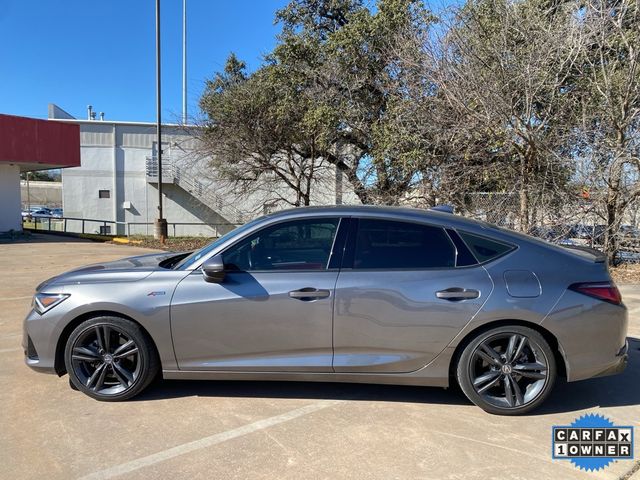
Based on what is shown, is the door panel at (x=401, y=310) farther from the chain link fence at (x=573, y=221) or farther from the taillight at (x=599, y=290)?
the chain link fence at (x=573, y=221)

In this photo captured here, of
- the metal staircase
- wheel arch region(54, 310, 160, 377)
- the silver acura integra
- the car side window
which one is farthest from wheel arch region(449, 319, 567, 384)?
the metal staircase

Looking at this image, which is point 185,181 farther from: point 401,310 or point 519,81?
point 401,310

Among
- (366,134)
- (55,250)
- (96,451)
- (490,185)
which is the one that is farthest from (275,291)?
(55,250)

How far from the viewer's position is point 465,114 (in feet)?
36.5

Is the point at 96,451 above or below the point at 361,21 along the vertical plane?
below

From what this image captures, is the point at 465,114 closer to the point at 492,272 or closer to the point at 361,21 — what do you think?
the point at 361,21

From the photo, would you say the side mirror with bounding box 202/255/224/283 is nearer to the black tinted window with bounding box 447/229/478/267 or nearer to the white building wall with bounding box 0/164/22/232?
the black tinted window with bounding box 447/229/478/267

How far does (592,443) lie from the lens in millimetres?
3225

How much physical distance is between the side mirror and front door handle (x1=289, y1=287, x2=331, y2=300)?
1.85ft

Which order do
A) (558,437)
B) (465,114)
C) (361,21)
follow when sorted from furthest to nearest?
1. (361,21)
2. (465,114)
3. (558,437)

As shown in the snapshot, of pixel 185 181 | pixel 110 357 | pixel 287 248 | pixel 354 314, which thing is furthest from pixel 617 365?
pixel 185 181

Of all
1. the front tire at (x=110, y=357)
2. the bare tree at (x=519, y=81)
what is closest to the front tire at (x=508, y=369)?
the front tire at (x=110, y=357)

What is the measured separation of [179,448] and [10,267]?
1057 centimetres

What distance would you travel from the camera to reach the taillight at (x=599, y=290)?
3463 millimetres
